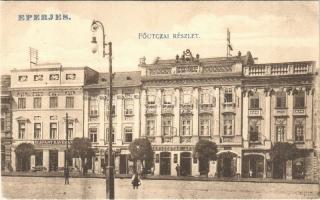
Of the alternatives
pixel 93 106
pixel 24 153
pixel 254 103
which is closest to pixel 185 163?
pixel 254 103

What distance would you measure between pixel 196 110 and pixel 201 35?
1.24 metres

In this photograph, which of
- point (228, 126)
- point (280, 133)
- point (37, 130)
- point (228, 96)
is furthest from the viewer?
point (37, 130)

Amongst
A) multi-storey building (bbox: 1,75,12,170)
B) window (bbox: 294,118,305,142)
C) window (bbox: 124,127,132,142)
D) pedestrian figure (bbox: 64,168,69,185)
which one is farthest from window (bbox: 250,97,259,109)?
multi-storey building (bbox: 1,75,12,170)

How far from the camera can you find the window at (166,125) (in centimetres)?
847

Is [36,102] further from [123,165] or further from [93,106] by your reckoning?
[123,165]

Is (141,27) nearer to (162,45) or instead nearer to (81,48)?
(162,45)

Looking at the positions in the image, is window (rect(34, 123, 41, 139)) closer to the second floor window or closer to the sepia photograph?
the sepia photograph

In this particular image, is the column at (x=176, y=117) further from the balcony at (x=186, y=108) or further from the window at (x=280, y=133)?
the window at (x=280, y=133)

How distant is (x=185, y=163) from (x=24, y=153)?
2.20 m

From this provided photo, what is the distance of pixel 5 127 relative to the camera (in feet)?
28.3

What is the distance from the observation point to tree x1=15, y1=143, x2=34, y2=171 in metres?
8.67

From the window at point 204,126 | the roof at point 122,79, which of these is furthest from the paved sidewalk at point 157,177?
the roof at point 122,79

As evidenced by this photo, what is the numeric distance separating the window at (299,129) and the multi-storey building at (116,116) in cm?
205

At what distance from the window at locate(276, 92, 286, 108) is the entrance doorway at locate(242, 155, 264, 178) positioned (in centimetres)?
72
